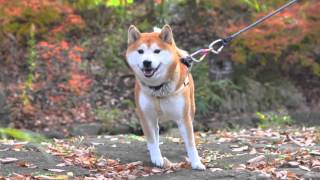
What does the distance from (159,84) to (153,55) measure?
30 cm

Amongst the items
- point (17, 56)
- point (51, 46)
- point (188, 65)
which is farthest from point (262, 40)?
point (188, 65)

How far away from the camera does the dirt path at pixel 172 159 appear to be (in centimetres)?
484

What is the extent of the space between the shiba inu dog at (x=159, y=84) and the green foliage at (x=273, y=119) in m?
6.14

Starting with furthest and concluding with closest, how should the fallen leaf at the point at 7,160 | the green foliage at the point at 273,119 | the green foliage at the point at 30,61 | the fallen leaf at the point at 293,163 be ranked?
the green foliage at the point at 30,61 < the green foliage at the point at 273,119 < the fallen leaf at the point at 293,163 < the fallen leaf at the point at 7,160

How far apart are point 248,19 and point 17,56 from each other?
523 centimetres

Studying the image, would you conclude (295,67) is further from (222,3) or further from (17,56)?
(17,56)

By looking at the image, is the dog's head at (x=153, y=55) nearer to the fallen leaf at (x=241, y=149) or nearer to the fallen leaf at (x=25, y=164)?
the fallen leaf at (x=25, y=164)

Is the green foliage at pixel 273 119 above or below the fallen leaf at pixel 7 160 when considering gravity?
above

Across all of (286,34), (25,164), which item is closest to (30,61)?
(286,34)

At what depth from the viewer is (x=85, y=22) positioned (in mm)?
13828

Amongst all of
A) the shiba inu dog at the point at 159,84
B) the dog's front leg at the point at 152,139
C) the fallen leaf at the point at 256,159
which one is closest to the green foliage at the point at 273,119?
the fallen leaf at the point at 256,159

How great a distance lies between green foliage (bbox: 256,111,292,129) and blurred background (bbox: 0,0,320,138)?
2 centimetres

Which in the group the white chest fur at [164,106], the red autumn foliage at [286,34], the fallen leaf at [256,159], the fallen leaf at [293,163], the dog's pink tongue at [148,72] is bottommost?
the fallen leaf at [293,163]

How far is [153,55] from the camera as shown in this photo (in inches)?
186
